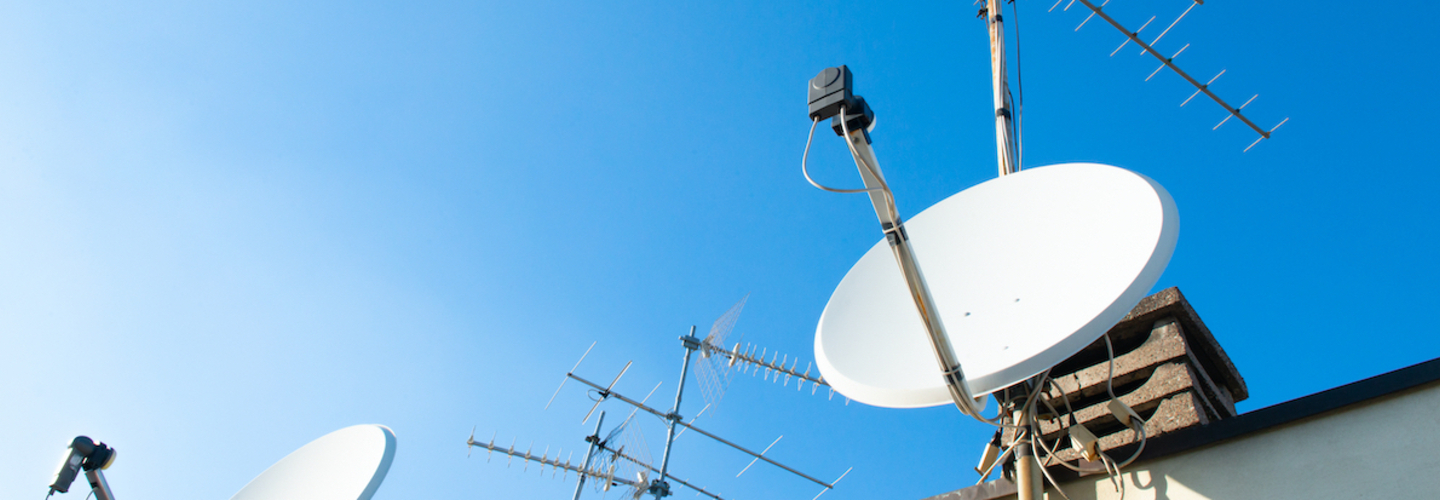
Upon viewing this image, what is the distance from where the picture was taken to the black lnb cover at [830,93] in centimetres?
206

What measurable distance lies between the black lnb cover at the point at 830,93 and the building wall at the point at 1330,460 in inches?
70.8

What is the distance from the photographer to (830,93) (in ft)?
6.83

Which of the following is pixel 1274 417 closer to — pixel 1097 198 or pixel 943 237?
pixel 1097 198

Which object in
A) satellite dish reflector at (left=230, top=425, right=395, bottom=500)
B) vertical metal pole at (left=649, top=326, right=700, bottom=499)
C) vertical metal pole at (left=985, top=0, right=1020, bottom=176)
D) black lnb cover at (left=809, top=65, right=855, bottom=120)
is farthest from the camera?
vertical metal pole at (left=649, top=326, right=700, bottom=499)

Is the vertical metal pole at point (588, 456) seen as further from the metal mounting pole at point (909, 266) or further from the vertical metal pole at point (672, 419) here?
the metal mounting pole at point (909, 266)

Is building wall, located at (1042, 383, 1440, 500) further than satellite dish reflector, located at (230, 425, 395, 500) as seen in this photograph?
No

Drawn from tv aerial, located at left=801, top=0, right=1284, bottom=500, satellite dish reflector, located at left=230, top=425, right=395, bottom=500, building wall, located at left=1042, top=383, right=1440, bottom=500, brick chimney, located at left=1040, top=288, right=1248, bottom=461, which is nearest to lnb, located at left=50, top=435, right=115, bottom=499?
satellite dish reflector, located at left=230, top=425, right=395, bottom=500

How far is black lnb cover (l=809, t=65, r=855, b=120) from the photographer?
2.06 meters

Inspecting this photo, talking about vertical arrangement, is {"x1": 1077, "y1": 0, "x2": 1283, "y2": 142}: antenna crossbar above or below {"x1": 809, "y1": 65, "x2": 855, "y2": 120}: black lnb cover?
above

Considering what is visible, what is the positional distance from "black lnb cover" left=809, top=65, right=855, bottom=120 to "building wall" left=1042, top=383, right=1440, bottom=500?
180cm

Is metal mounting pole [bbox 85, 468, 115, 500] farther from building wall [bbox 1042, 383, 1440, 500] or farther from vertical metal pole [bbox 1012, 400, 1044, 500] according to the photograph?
building wall [bbox 1042, 383, 1440, 500]

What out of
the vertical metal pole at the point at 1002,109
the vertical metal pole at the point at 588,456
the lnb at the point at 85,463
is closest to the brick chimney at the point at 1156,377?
the vertical metal pole at the point at 1002,109

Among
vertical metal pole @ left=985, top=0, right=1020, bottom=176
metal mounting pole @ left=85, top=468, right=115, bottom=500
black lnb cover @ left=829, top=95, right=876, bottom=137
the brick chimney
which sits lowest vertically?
metal mounting pole @ left=85, top=468, right=115, bottom=500

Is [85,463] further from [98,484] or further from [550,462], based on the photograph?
[550,462]
